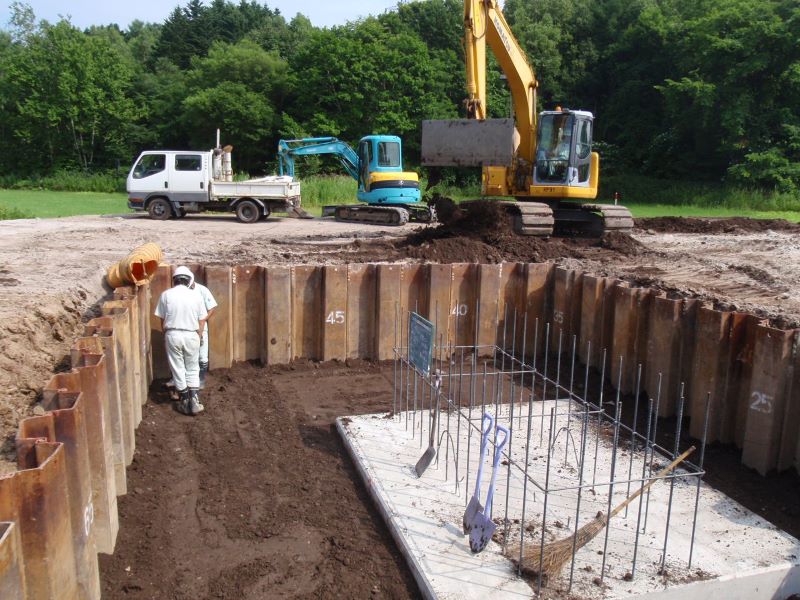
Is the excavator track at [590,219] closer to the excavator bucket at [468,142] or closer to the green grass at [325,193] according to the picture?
the excavator bucket at [468,142]

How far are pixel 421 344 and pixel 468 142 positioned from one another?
9652 millimetres

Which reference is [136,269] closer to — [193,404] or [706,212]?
[193,404]

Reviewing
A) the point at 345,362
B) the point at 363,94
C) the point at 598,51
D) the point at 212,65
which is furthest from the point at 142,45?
the point at 345,362

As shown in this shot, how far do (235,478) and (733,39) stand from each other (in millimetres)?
39610

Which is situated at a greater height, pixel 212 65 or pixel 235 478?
pixel 212 65

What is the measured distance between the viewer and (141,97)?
189 ft

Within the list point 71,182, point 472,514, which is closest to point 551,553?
point 472,514

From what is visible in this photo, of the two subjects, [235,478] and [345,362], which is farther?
[345,362]

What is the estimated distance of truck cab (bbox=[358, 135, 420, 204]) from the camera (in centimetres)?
2408

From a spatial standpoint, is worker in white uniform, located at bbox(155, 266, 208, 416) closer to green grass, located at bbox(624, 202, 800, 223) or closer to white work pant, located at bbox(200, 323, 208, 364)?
white work pant, located at bbox(200, 323, 208, 364)

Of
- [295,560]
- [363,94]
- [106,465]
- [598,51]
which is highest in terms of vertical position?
[598,51]

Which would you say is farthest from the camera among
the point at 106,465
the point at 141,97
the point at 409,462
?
the point at 141,97

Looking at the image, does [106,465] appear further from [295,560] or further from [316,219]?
[316,219]

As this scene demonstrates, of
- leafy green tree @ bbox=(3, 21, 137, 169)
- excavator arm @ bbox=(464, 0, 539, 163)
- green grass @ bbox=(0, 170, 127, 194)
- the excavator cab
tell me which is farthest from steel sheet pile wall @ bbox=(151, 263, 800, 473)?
leafy green tree @ bbox=(3, 21, 137, 169)
